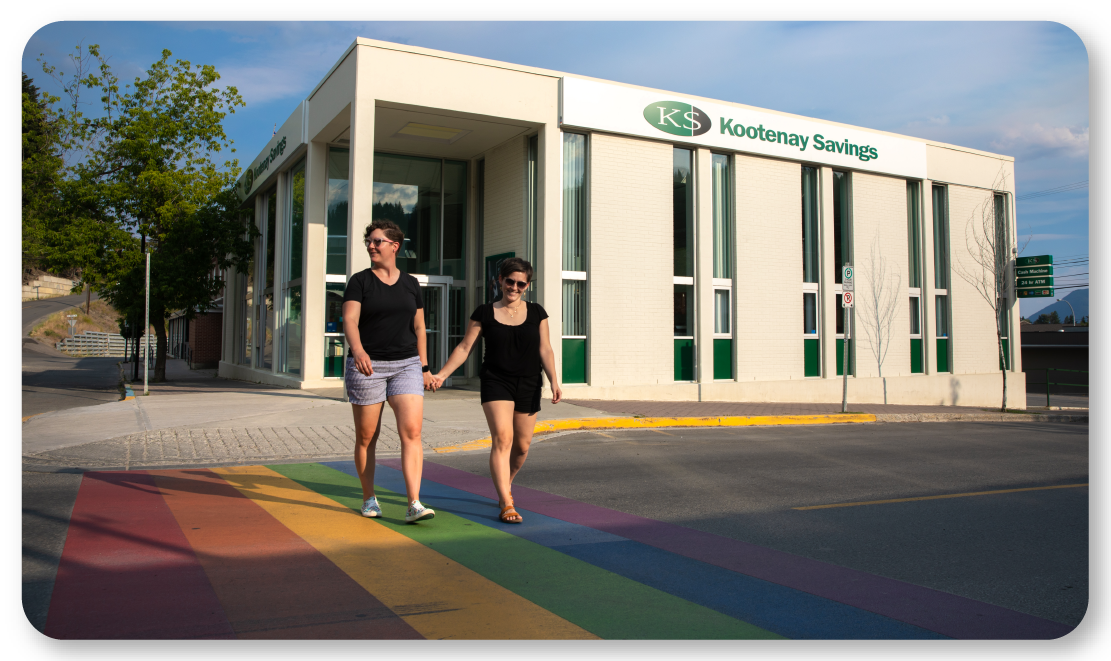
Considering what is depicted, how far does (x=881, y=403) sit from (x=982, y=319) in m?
5.59

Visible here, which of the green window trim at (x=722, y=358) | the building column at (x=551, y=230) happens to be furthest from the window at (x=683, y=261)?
the building column at (x=551, y=230)

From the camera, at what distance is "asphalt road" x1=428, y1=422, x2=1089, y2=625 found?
171 inches

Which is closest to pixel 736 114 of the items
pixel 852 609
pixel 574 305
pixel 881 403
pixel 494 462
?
pixel 574 305

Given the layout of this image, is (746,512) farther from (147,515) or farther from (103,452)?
(103,452)

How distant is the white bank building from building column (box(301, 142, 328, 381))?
2.2 inches

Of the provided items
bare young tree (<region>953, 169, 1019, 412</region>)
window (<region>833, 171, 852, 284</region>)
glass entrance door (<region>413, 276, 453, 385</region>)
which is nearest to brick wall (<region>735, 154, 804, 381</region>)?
window (<region>833, 171, 852, 284</region>)

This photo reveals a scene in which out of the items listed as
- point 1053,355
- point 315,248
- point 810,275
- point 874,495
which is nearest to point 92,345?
point 315,248

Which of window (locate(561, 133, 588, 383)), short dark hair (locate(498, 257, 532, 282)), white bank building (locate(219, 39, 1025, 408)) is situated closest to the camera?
short dark hair (locate(498, 257, 532, 282))

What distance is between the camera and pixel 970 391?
22969 mm

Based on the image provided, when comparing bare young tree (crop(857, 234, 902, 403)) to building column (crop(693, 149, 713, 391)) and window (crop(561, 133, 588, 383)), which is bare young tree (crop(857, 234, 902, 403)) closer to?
building column (crop(693, 149, 713, 391))

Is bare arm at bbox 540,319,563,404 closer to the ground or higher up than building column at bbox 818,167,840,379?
closer to the ground

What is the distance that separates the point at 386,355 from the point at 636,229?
12928mm

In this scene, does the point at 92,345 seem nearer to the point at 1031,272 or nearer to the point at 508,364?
A: the point at 1031,272

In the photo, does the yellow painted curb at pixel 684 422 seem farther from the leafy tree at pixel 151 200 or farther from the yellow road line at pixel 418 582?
the leafy tree at pixel 151 200
